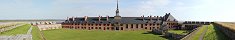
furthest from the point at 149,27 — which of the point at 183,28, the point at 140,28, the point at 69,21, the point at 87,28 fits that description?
the point at 69,21

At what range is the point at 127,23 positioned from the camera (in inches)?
4395

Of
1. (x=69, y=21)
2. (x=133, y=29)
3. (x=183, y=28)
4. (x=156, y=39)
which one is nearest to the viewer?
(x=156, y=39)

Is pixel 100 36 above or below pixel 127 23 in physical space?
below

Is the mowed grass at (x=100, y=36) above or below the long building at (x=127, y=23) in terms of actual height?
below

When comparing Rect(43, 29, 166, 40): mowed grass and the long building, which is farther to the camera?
the long building

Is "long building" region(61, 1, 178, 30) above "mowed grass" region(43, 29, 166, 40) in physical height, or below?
above

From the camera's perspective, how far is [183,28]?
104m

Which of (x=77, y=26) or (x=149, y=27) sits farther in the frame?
(x=77, y=26)

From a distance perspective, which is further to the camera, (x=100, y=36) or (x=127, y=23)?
(x=127, y=23)

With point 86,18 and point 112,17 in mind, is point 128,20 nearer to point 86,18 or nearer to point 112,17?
point 112,17

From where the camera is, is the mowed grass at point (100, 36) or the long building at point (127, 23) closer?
the mowed grass at point (100, 36)

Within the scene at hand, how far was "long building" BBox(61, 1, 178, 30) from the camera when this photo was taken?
363 ft

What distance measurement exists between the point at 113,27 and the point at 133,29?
7.53 metres

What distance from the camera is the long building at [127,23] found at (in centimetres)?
11062
